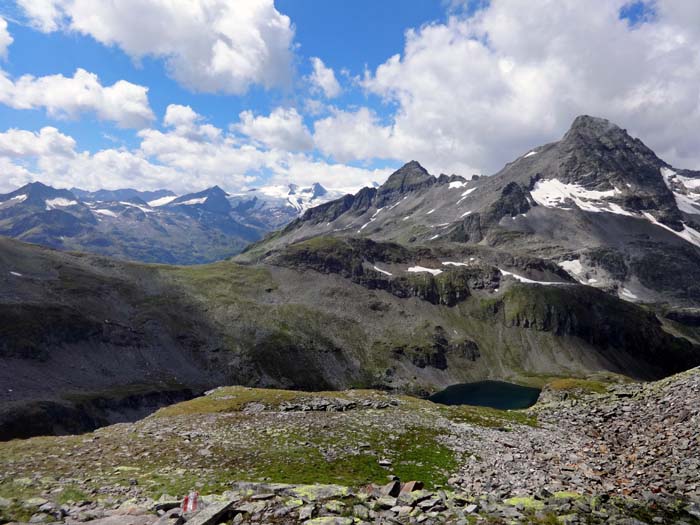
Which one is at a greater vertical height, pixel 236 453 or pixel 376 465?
pixel 236 453

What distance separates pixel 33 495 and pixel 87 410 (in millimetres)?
111885

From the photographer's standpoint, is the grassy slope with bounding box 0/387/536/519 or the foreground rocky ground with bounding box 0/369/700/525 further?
the grassy slope with bounding box 0/387/536/519

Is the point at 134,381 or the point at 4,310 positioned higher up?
the point at 4,310

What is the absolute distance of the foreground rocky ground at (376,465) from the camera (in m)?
19.0

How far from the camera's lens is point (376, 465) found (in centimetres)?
3244

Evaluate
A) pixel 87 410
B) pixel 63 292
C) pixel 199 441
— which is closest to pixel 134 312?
pixel 63 292

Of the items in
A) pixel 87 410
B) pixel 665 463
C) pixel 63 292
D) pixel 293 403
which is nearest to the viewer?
pixel 665 463

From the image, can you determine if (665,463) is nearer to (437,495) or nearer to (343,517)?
(437,495)

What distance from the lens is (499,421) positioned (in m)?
49.2

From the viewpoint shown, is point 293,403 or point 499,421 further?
point 293,403

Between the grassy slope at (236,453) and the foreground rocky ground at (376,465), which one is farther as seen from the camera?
the grassy slope at (236,453)

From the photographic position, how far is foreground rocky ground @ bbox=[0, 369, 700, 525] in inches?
748

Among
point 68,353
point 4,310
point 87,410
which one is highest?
point 4,310

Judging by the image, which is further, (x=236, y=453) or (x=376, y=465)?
(x=236, y=453)
